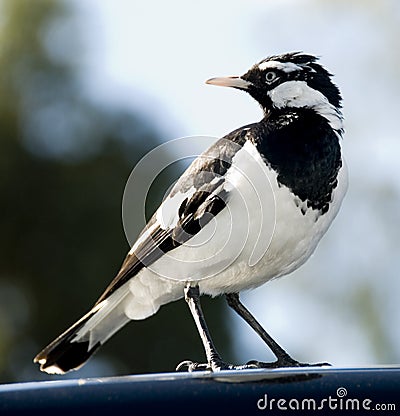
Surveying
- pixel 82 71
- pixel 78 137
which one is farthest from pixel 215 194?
pixel 82 71

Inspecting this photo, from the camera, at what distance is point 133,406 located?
286cm

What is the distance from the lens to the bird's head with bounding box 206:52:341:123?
16.4 feet

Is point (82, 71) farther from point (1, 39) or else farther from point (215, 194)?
point (215, 194)

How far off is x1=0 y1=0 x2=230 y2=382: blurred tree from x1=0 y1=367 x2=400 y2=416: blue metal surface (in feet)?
32.0

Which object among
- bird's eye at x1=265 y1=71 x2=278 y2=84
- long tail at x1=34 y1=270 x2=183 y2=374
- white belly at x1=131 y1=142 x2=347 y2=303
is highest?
bird's eye at x1=265 y1=71 x2=278 y2=84

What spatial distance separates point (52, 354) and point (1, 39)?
45.4ft

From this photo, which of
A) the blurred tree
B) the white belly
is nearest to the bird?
the white belly

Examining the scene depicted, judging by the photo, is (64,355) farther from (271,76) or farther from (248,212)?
(271,76)

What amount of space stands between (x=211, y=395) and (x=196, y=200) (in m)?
1.95

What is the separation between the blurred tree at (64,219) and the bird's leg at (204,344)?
7.71 metres

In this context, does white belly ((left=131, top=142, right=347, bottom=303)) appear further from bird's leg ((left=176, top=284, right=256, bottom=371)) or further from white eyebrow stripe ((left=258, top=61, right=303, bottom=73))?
white eyebrow stripe ((left=258, top=61, right=303, bottom=73))

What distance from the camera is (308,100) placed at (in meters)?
4.99

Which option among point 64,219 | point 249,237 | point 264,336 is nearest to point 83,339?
point 264,336

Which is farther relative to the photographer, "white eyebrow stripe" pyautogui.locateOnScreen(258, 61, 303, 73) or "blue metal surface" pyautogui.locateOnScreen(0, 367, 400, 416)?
"white eyebrow stripe" pyautogui.locateOnScreen(258, 61, 303, 73)
